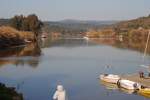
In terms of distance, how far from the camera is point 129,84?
36406 millimetres

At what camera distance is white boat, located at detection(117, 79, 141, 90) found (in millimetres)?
35737

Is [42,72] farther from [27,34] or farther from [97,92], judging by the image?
[27,34]

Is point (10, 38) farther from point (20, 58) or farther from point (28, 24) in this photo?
point (20, 58)

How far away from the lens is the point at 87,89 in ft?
117

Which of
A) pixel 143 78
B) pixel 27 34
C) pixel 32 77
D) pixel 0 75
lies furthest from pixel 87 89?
pixel 27 34

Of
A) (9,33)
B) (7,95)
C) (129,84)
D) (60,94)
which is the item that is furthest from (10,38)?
(60,94)

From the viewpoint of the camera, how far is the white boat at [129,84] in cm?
3574

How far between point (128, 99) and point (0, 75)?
1870cm

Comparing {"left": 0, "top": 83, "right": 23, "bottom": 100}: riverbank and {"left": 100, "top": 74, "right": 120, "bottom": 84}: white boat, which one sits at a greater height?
{"left": 0, "top": 83, "right": 23, "bottom": 100}: riverbank

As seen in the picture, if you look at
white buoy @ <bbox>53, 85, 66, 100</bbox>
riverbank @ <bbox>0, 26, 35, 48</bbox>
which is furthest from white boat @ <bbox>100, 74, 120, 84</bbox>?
riverbank @ <bbox>0, 26, 35, 48</bbox>

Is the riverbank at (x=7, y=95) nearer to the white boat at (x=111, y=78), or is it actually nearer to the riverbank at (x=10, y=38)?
the white boat at (x=111, y=78)

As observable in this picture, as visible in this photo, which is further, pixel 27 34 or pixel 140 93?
pixel 27 34

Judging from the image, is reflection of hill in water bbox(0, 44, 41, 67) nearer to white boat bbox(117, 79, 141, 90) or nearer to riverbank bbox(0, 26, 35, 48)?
riverbank bbox(0, 26, 35, 48)

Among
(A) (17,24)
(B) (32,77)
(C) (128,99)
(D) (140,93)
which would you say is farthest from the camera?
(A) (17,24)
